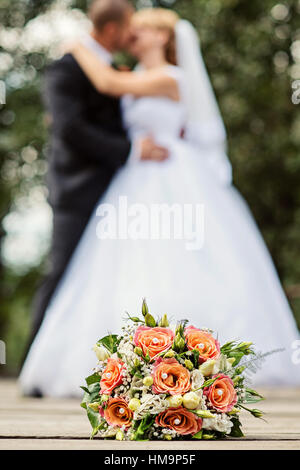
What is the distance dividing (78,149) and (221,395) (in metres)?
2.11

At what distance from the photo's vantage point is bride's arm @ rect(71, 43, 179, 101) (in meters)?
3.46

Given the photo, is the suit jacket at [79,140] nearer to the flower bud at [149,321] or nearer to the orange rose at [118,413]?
the flower bud at [149,321]

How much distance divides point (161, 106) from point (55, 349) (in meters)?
1.35

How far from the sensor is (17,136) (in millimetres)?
7402

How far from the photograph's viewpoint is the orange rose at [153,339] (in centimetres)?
160

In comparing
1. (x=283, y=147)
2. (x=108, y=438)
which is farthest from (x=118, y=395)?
(x=283, y=147)

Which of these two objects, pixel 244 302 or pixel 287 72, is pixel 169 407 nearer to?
pixel 244 302

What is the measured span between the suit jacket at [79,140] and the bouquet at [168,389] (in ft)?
6.12

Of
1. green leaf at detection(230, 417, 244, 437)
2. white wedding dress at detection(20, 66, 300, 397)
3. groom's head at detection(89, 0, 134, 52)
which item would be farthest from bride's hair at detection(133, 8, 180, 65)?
green leaf at detection(230, 417, 244, 437)

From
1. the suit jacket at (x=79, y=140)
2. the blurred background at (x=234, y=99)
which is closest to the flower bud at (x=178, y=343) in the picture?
the suit jacket at (x=79, y=140)

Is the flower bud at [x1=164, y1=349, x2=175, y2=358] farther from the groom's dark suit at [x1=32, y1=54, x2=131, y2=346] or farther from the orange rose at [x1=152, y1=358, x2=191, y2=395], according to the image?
the groom's dark suit at [x1=32, y1=54, x2=131, y2=346]

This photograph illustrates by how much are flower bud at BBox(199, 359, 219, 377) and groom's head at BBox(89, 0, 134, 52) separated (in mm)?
2396

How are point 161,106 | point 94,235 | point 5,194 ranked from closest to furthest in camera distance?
point 94,235, point 161,106, point 5,194

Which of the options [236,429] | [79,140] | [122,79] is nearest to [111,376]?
[236,429]
